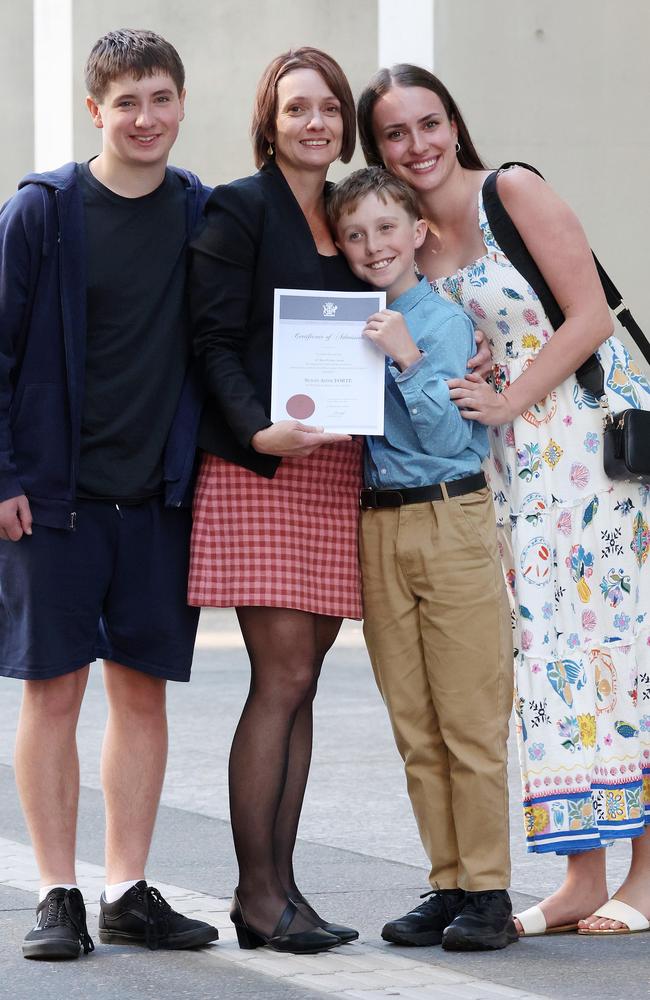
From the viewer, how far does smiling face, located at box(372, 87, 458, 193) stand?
4207 millimetres

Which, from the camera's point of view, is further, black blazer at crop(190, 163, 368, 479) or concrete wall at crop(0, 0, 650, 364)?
concrete wall at crop(0, 0, 650, 364)

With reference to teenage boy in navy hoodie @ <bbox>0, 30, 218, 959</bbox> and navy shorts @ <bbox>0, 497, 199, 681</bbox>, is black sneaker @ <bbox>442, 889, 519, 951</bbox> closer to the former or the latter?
teenage boy in navy hoodie @ <bbox>0, 30, 218, 959</bbox>

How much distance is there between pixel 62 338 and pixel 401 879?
196cm

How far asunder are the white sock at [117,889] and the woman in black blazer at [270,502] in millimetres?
A: 261

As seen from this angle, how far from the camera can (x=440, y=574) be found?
406 centimetres

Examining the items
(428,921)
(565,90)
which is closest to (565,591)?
(428,921)

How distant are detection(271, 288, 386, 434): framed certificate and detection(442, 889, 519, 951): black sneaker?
45.5 inches

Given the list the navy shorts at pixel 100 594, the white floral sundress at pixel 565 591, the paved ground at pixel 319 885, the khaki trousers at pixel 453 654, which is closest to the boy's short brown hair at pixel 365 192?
the white floral sundress at pixel 565 591

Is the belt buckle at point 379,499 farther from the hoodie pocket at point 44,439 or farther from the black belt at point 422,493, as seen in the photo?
the hoodie pocket at point 44,439

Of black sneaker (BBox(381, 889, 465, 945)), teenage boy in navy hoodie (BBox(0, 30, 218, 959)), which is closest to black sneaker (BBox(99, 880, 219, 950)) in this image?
teenage boy in navy hoodie (BBox(0, 30, 218, 959))

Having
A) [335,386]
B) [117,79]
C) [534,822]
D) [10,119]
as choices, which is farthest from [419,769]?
[10,119]

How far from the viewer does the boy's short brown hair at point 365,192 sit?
4051 mm

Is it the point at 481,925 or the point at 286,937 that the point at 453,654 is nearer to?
the point at 481,925

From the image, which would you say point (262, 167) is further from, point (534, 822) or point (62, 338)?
point (534, 822)
